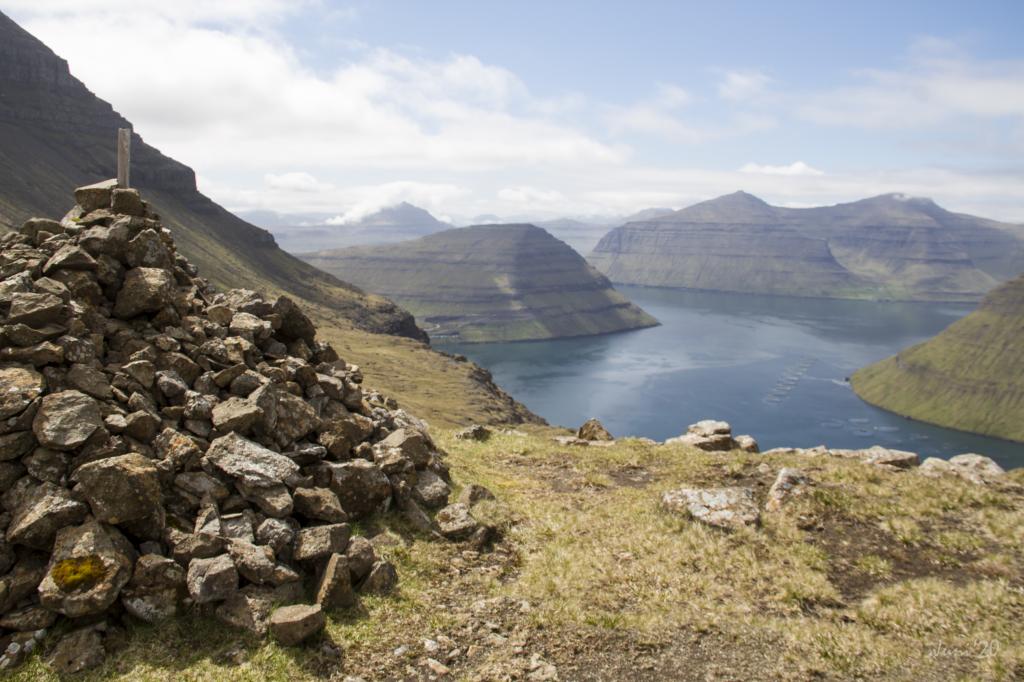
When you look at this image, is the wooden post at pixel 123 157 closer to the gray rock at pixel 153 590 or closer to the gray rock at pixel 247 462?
the gray rock at pixel 247 462

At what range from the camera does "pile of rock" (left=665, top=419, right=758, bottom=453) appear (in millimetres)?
34188

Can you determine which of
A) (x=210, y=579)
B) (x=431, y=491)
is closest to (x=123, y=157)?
(x=431, y=491)

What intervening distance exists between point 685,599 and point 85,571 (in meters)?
15.5

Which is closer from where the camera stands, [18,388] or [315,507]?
[18,388]

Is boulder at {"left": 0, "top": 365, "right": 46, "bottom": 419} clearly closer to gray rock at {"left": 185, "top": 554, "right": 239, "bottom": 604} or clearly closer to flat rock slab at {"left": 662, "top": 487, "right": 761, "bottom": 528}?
gray rock at {"left": 185, "top": 554, "right": 239, "bottom": 604}

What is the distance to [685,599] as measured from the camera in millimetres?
18812

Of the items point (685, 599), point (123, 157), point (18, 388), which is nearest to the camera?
point (18, 388)

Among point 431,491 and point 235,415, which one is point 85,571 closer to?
point 235,415

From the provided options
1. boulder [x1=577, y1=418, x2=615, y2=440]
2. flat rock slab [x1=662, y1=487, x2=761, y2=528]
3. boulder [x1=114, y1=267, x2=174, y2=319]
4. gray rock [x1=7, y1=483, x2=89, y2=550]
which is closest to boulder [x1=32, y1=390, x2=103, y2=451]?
gray rock [x1=7, y1=483, x2=89, y2=550]

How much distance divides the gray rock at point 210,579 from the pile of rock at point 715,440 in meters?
23.9

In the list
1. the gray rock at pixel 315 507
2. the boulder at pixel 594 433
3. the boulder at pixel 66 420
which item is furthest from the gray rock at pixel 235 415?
the boulder at pixel 594 433

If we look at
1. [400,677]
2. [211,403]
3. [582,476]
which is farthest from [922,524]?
[211,403]

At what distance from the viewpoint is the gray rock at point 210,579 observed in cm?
1518

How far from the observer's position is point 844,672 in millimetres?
15719
